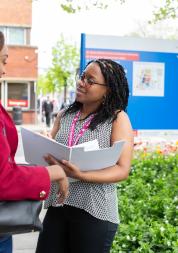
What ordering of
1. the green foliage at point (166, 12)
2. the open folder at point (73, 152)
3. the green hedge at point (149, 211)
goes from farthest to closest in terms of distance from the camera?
the green foliage at point (166, 12), the green hedge at point (149, 211), the open folder at point (73, 152)

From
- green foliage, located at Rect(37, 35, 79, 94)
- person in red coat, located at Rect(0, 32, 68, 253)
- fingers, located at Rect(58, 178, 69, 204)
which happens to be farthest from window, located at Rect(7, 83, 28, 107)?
person in red coat, located at Rect(0, 32, 68, 253)

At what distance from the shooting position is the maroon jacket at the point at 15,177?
2.10 meters

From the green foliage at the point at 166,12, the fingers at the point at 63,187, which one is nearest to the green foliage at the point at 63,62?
the green foliage at the point at 166,12

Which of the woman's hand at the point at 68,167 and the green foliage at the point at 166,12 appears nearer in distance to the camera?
the woman's hand at the point at 68,167

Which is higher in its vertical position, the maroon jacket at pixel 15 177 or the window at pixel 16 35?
the window at pixel 16 35

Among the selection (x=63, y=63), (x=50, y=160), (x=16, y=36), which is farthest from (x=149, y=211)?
(x=63, y=63)

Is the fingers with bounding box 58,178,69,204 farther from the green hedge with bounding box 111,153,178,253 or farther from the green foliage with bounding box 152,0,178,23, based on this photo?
the green foliage with bounding box 152,0,178,23

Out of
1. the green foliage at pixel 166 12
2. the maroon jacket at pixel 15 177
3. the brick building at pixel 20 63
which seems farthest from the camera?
the brick building at pixel 20 63

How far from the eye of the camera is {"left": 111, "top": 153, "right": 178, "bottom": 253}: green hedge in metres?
4.50

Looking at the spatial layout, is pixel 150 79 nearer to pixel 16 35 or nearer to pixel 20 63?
pixel 20 63

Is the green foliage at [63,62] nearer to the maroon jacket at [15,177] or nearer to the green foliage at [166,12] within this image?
the green foliage at [166,12]

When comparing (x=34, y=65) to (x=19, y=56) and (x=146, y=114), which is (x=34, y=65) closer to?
(x=19, y=56)

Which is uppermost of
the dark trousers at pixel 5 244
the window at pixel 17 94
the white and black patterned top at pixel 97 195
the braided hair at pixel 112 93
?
the braided hair at pixel 112 93

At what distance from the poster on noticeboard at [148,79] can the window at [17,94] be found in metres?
23.0
